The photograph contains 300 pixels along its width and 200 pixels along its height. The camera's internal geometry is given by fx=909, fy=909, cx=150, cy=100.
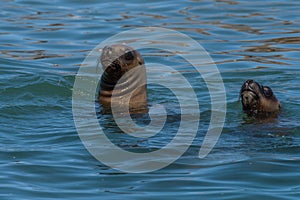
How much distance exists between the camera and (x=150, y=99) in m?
11.2

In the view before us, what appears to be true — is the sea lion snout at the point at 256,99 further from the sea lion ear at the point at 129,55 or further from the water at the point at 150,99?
the sea lion ear at the point at 129,55

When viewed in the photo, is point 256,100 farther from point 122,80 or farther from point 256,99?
point 122,80

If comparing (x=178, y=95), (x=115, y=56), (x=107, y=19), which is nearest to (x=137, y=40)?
(x=107, y=19)

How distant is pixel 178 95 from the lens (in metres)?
11.6

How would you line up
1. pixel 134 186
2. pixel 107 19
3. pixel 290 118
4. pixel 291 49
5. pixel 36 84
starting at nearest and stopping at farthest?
pixel 134 186
pixel 290 118
pixel 36 84
pixel 291 49
pixel 107 19

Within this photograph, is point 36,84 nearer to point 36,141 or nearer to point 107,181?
point 36,141

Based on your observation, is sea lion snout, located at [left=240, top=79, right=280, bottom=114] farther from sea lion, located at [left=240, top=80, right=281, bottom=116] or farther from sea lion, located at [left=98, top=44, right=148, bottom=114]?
sea lion, located at [left=98, top=44, right=148, bottom=114]

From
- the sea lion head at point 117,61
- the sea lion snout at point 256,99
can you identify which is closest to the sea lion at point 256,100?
the sea lion snout at point 256,99

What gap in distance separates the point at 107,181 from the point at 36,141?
1524 mm

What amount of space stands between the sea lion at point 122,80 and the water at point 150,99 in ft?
1.53

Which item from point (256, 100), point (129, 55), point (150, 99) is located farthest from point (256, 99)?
point (150, 99)

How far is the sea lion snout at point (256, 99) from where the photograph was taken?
9930 millimetres

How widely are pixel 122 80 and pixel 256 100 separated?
1670 millimetres

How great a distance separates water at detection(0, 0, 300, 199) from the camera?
773 centimetres
